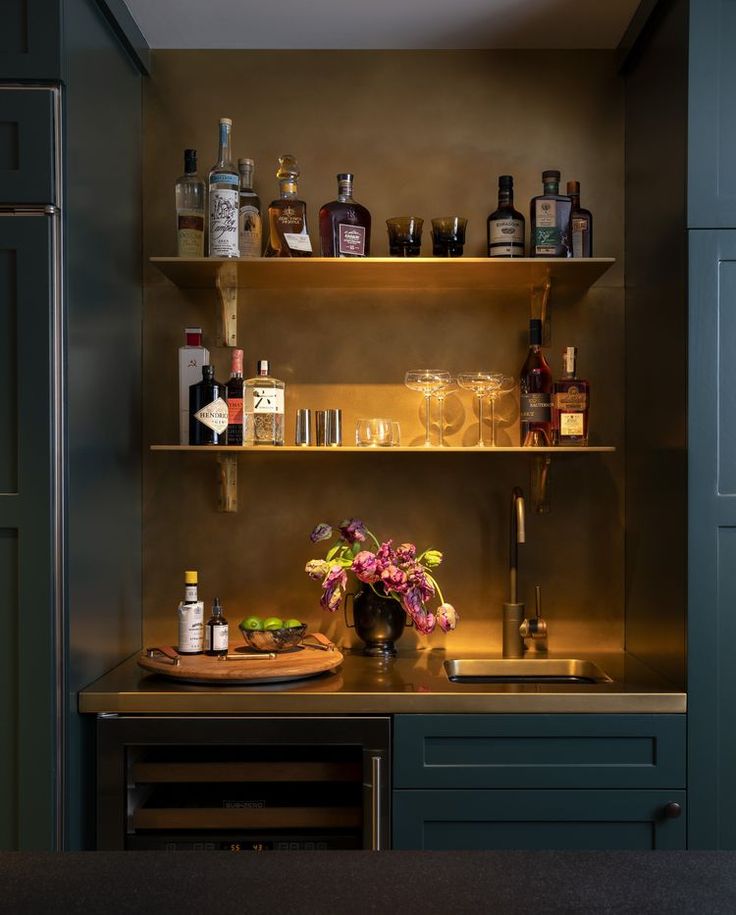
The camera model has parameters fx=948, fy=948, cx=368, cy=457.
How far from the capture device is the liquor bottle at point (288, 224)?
2455 millimetres

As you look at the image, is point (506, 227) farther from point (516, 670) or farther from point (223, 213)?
point (516, 670)

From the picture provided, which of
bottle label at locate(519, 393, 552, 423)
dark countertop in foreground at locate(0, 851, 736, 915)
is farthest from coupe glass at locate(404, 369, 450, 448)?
dark countertop in foreground at locate(0, 851, 736, 915)

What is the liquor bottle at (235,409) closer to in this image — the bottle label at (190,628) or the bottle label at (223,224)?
the bottle label at (223,224)

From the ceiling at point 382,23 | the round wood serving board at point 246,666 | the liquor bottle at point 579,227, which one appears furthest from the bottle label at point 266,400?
the ceiling at point 382,23

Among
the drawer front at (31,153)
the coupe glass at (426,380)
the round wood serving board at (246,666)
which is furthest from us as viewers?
the coupe glass at (426,380)

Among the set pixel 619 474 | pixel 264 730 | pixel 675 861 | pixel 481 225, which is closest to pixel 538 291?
pixel 481 225

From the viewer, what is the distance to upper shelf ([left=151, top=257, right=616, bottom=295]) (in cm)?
239

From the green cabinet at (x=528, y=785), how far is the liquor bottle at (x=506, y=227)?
1.16 m

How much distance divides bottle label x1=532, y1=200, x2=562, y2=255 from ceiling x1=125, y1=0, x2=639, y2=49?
51 centimetres

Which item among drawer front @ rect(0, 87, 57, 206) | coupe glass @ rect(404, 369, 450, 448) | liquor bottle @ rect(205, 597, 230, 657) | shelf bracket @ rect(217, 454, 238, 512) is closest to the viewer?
drawer front @ rect(0, 87, 57, 206)

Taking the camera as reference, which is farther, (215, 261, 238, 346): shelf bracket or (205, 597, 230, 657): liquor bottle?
(215, 261, 238, 346): shelf bracket

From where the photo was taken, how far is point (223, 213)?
2.41m

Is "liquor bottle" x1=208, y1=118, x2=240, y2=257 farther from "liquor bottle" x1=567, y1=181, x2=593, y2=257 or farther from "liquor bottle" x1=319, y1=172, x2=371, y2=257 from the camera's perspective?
"liquor bottle" x1=567, y1=181, x2=593, y2=257

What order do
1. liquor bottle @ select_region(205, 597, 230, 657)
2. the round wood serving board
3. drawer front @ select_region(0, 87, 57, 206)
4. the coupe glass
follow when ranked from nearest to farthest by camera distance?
1. drawer front @ select_region(0, 87, 57, 206)
2. the round wood serving board
3. liquor bottle @ select_region(205, 597, 230, 657)
4. the coupe glass
